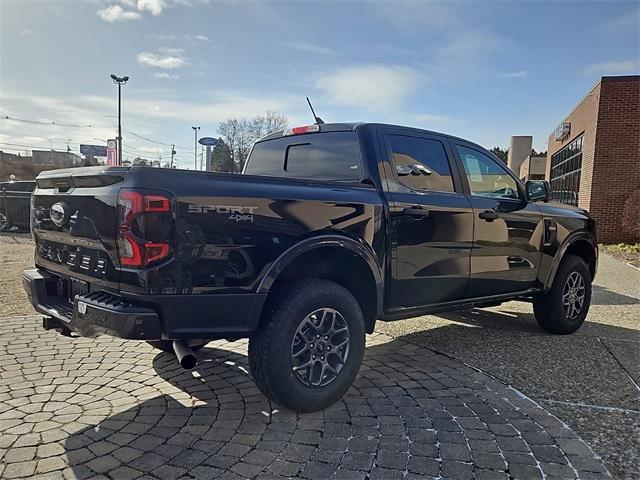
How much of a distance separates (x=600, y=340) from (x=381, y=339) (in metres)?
2.33

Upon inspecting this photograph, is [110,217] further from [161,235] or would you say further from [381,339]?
[381,339]

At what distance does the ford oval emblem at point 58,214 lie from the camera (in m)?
3.03

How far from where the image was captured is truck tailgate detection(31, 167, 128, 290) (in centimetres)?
263

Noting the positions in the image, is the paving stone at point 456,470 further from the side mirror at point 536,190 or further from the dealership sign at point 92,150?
the dealership sign at point 92,150

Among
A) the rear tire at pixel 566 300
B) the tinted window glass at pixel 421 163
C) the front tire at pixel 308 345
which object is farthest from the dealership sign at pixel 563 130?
the front tire at pixel 308 345

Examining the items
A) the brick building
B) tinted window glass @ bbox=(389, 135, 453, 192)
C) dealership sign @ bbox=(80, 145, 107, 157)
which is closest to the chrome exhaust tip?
tinted window glass @ bbox=(389, 135, 453, 192)

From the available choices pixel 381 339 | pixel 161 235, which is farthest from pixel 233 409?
pixel 381 339

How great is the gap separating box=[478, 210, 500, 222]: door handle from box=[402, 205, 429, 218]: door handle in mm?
745

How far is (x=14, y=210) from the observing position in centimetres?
1441

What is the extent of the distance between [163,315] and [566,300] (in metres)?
4.40

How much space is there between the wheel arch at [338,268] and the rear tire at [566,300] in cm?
254

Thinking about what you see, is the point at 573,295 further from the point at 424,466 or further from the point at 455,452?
the point at 424,466

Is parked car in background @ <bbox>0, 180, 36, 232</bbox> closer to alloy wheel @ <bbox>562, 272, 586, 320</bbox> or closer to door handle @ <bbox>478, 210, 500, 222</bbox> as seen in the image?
door handle @ <bbox>478, 210, 500, 222</bbox>

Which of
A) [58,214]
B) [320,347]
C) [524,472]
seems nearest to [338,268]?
[320,347]
